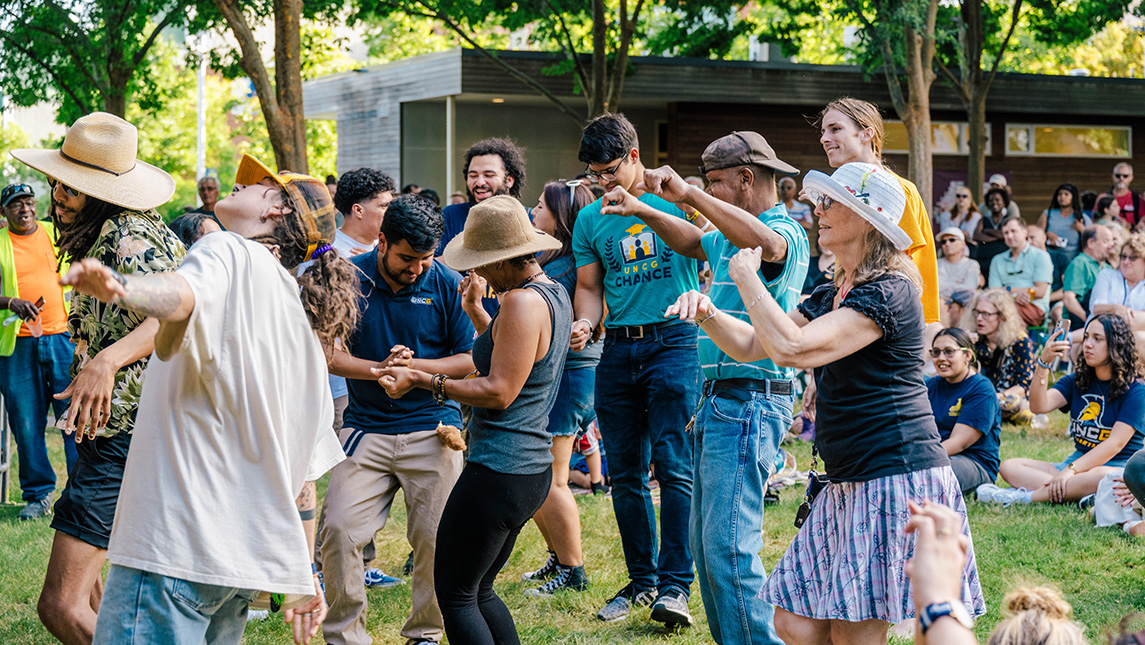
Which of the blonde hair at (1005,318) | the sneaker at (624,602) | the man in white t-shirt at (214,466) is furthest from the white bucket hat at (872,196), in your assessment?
the blonde hair at (1005,318)

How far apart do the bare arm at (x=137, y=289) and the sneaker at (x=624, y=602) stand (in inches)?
128

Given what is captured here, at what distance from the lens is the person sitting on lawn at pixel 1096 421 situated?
7207 millimetres

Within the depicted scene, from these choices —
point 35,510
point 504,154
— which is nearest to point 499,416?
point 504,154

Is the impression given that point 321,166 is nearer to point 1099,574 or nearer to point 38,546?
point 38,546

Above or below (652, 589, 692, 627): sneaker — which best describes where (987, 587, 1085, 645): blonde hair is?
above

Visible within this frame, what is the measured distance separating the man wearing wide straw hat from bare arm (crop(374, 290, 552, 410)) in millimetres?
1124

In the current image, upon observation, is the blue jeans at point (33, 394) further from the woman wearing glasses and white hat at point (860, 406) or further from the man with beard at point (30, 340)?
the woman wearing glasses and white hat at point (860, 406)

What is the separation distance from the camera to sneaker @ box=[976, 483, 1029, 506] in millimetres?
7406

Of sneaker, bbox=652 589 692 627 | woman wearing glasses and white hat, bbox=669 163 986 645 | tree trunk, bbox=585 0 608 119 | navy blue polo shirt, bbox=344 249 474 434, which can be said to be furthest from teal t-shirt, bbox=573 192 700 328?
tree trunk, bbox=585 0 608 119

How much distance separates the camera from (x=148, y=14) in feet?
51.0

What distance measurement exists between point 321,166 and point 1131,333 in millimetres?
34071

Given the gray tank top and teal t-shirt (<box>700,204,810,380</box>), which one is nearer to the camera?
the gray tank top

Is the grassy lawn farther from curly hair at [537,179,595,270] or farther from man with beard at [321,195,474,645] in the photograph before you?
curly hair at [537,179,595,270]

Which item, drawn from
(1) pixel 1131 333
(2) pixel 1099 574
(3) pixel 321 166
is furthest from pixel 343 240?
(3) pixel 321 166
